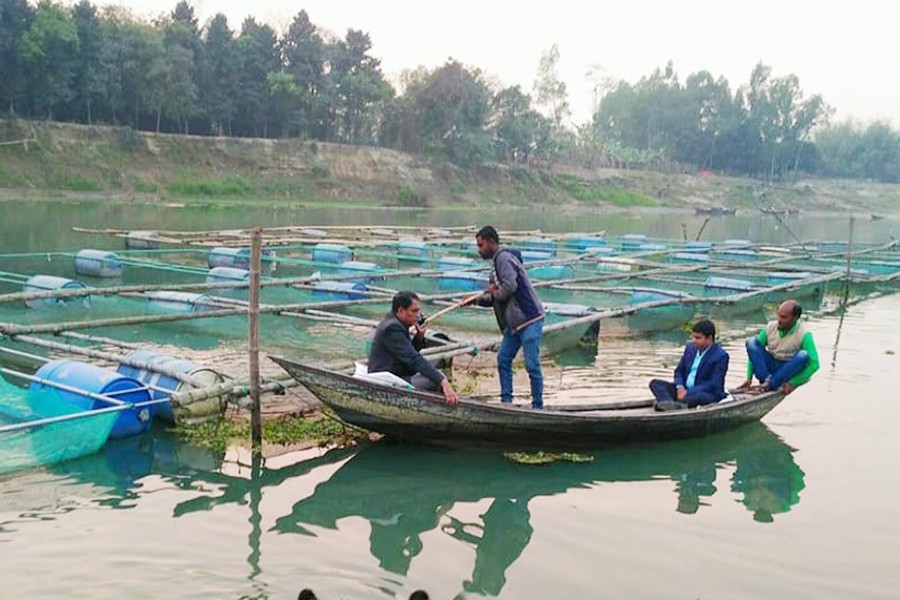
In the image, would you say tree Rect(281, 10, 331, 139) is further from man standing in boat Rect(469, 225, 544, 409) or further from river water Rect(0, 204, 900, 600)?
river water Rect(0, 204, 900, 600)

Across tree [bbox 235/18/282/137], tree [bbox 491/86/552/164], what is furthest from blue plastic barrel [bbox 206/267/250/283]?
tree [bbox 491/86/552/164]

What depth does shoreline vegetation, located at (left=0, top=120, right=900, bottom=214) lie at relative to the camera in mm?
37875

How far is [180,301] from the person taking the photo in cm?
1270

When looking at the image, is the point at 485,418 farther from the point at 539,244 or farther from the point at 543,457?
the point at 539,244

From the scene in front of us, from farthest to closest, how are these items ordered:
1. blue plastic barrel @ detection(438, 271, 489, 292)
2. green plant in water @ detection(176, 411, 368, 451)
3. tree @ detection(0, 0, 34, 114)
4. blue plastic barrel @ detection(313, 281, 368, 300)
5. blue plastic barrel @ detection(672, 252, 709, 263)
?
tree @ detection(0, 0, 34, 114) → blue plastic barrel @ detection(672, 252, 709, 263) → blue plastic barrel @ detection(438, 271, 489, 292) → blue plastic barrel @ detection(313, 281, 368, 300) → green plant in water @ detection(176, 411, 368, 451)

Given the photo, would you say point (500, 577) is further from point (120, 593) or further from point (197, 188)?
point (197, 188)

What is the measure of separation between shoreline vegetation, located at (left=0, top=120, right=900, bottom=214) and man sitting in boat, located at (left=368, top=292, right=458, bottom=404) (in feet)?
104

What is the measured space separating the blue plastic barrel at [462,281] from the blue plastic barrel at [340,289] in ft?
7.09

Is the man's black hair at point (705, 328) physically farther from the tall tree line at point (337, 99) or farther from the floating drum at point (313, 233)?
the tall tree line at point (337, 99)

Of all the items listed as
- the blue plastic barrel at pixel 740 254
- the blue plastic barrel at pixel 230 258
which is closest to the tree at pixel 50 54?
the blue plastic barrel at pixel 230 258

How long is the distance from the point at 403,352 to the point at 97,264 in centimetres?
1136

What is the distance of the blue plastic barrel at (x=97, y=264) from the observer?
1628 cm

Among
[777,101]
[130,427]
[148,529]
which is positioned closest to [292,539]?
[148,529]

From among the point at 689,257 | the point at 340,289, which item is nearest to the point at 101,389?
the point at 340,289
